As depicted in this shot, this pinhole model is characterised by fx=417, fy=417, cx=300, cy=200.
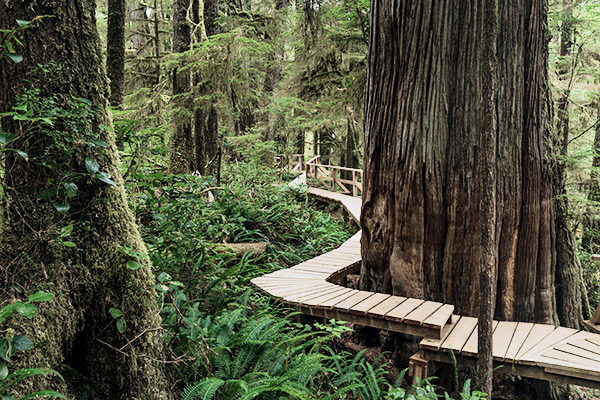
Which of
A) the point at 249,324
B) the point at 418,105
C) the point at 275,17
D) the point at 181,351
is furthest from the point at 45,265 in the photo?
the point at 275,17

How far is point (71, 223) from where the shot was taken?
2068 millimetres

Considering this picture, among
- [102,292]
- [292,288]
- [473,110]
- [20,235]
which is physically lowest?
[292,288]

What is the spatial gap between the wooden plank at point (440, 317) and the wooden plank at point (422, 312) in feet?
0.12

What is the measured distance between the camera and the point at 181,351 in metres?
2.75

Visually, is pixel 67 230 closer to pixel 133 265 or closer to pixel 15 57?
pixel 133 265

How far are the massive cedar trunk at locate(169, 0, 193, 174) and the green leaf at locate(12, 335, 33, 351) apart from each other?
729 cm

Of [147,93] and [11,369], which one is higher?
[147,93]

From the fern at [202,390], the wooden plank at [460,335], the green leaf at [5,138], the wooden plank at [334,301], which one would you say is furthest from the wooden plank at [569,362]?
the green leaf at [5,138]

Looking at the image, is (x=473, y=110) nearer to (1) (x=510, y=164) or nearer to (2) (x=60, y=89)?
(1) (x=510, y=164)

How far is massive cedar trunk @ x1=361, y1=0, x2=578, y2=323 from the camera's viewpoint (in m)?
4.49

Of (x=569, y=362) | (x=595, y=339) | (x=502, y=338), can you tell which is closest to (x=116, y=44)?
(x=502, y=338)

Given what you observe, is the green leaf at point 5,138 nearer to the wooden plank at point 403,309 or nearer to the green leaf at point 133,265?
the green leaf at point 133,265

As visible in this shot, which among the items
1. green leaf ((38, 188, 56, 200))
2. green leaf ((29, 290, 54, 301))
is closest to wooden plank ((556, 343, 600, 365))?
green leaf ((29, 290, 54, 301))

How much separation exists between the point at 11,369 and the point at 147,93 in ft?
28.8
